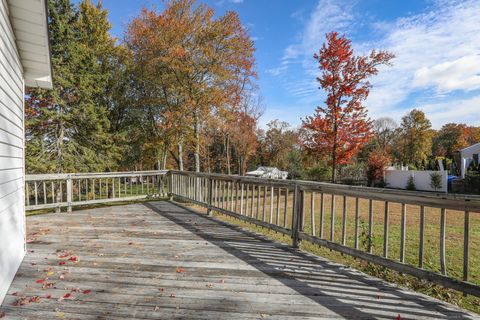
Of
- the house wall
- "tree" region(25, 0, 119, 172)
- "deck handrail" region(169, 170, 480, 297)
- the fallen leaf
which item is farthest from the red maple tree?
the house wall

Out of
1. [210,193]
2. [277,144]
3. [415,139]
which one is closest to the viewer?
[210,193]

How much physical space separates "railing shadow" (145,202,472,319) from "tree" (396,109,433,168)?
94.0 ft

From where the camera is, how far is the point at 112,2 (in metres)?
13.9

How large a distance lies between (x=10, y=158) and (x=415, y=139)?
32.5 metres

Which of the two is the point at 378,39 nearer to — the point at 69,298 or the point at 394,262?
the point at 394,262

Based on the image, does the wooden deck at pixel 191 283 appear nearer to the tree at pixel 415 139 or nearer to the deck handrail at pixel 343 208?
the deck handrail at pixel 343 208

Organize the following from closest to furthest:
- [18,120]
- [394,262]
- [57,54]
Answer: [394,262]
[18,120]
[57,54]

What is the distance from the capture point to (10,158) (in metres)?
2.92

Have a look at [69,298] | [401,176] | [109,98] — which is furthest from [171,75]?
[401,176]

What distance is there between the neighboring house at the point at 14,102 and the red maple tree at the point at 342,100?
11.1m

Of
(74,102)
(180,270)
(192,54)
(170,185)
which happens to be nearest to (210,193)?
(170,185)

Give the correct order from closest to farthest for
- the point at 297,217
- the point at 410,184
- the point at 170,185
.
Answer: the point at 297,217, the point at 170,185, the point at 410,184

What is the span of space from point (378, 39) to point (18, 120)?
530 inches

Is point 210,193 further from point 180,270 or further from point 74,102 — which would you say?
point 74,102
